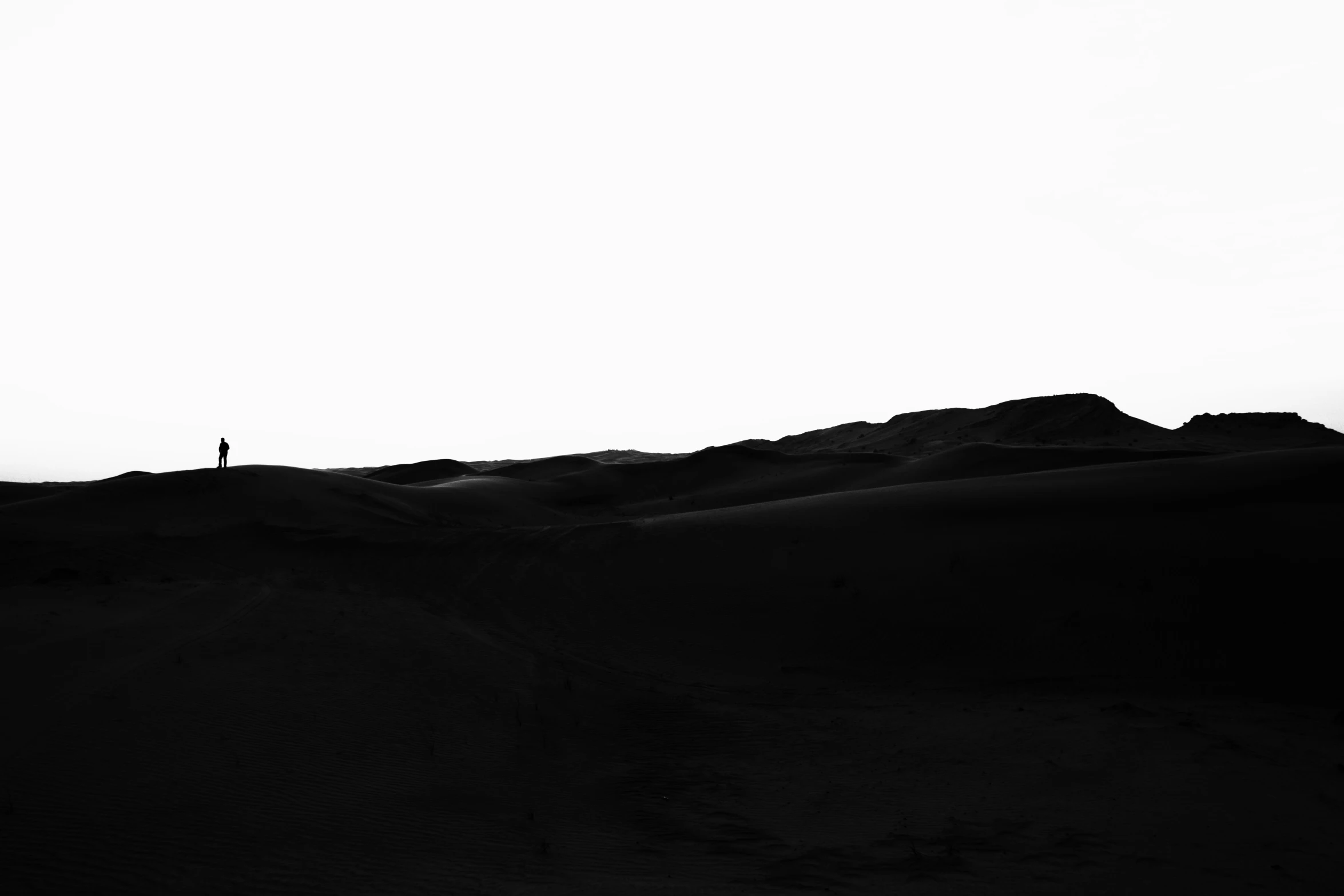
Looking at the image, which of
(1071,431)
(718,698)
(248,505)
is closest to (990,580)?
(718,698)

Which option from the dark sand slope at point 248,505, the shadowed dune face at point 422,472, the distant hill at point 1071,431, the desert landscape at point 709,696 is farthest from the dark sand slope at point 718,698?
the shadowed dune face at point 422,472

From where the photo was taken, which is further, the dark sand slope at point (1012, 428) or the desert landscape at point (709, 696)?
the dark sand slope at point (1012, 428)

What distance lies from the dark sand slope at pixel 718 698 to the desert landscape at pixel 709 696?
46 millimetres

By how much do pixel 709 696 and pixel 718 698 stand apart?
125 mm

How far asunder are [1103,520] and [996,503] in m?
2.03

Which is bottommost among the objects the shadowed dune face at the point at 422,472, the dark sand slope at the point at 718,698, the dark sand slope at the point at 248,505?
the dark sand slope at the point at 718,698

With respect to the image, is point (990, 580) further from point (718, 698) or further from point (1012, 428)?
point (1012, 428)

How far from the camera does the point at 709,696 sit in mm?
10461

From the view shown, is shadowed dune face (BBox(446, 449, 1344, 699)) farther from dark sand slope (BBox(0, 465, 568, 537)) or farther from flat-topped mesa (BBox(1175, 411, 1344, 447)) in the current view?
flat-topped mesa (BBox(1175, 411, 1344, 447))

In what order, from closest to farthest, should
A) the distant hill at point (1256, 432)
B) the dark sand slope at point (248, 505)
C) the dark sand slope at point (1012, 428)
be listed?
1. the dark sand slope at point (248, 505)
2. the distant hill at point (1256, 432)
3. the dark sand slope at point (1012, 428)

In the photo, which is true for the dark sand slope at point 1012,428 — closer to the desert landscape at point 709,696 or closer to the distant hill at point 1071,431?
the distant hill at point 1071,431

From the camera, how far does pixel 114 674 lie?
8.89m

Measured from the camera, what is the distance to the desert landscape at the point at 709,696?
231 inches

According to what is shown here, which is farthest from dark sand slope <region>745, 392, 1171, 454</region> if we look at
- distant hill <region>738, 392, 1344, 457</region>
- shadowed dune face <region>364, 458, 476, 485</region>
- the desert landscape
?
the desert landscape
